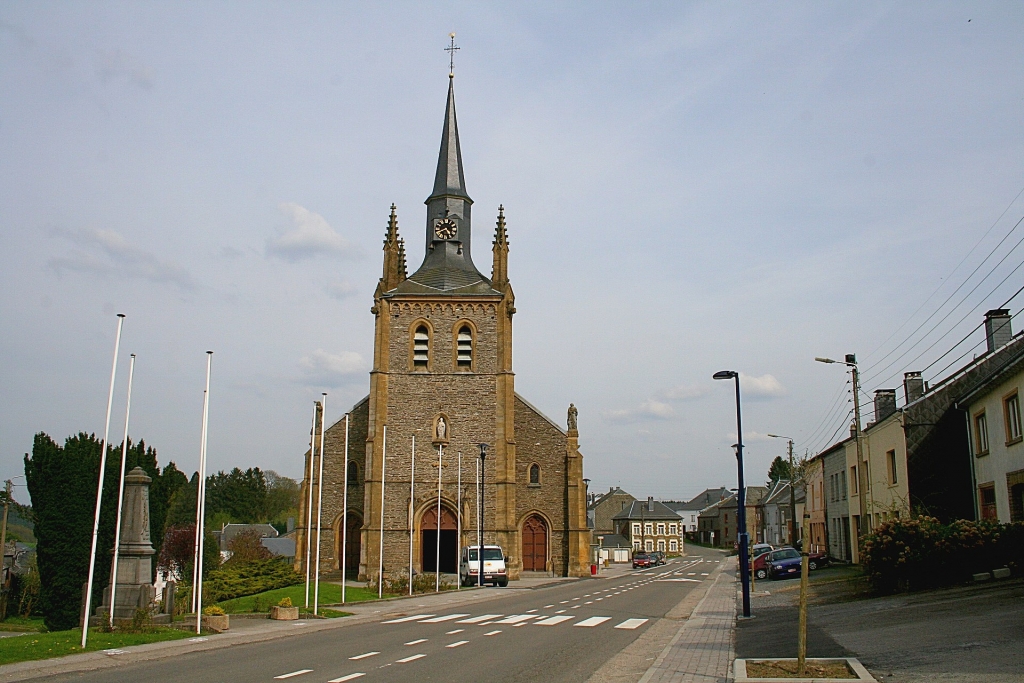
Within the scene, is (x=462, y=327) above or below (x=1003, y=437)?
above

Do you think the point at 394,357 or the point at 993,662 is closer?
the point at 993,662

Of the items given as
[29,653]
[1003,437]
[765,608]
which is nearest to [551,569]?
[765,608]

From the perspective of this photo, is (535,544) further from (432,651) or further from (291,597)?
(432,651)

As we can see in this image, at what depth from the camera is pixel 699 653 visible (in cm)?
1340

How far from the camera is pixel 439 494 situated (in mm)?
38656

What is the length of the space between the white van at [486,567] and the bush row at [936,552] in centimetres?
1822

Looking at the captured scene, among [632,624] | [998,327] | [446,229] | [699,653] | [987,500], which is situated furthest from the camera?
[446,229]

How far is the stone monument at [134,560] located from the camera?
55.3 ft

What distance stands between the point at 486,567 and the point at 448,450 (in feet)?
22.9

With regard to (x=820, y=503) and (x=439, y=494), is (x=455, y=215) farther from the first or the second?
(x=820, y=503)

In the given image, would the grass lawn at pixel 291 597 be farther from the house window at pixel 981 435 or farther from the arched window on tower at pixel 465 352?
the house window at pixel 981 435

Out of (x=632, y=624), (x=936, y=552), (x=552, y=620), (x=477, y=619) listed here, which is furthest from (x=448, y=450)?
(x=936, y=552)

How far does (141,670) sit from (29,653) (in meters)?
2.42

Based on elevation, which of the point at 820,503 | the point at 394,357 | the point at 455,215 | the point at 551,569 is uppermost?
the point at 455,215
